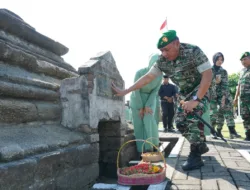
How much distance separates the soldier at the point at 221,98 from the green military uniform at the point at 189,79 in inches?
129

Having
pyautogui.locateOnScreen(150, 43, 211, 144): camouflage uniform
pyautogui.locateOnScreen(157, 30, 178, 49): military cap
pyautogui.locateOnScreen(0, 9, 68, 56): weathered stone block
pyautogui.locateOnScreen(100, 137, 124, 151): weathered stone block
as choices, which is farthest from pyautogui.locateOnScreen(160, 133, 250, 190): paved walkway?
pyautogui.locateOnScreen(0, 9, 68, 56): weathered stone block

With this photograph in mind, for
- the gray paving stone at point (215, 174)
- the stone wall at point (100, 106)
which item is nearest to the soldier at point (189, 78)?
the gray paving stone at point (215, 174)

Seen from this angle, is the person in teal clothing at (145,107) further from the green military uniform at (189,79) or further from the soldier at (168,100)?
the soldier at (168,100)

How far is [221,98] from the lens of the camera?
730 cm

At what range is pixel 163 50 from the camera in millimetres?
3850

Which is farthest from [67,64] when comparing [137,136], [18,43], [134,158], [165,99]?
[165,99]

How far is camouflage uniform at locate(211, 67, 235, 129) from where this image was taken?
23.7ft

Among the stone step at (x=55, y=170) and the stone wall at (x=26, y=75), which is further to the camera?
the stone wall at (x=26, y=75)

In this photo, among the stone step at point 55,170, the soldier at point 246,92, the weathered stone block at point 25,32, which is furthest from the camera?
the soldier at point 246,92

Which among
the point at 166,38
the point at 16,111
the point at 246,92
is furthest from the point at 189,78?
the point at 246,92

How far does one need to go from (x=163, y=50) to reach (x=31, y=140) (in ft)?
6.57

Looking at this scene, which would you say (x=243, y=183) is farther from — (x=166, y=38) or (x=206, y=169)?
(x=166, y=38)

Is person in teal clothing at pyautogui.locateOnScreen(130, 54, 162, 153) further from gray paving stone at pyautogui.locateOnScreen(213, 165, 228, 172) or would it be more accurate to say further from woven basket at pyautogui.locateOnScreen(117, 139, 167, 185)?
woven basket at pyautogui.locateOnScreen(117, 139, 167, 185)

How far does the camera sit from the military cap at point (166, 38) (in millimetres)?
3730
